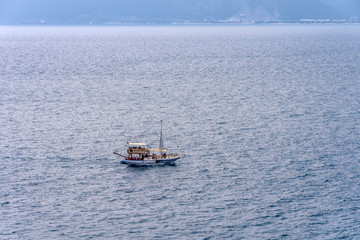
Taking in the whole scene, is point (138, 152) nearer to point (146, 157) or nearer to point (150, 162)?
point (146, 157)

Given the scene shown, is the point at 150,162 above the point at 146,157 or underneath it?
underneath

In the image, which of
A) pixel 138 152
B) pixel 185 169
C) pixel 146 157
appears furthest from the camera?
pixel 146 157

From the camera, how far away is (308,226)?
78.8m

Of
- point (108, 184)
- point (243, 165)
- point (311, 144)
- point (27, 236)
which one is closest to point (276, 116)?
point (311, 144)

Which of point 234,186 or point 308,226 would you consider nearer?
point 308,226

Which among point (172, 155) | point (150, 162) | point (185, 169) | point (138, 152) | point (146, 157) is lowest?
point (185, 169)

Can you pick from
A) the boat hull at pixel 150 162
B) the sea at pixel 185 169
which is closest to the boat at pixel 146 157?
the boat hull at pixel 150 162

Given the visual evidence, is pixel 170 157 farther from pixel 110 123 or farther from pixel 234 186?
pixel 110 123

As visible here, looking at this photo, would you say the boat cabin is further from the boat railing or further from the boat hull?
the boat railing

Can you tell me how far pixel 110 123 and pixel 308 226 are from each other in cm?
6839

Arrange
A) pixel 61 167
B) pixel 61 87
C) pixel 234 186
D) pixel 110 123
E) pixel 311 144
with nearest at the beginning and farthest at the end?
pixel 234 186 → pixel 61 167 → pixel 311 144 → pixel 110 123 → pixel 61 87

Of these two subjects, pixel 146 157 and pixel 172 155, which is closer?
pixel 172 155

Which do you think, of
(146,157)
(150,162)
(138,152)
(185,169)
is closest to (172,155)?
(150,162)

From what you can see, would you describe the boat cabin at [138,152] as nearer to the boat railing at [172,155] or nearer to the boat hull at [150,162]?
the boat hull at [150,162]
